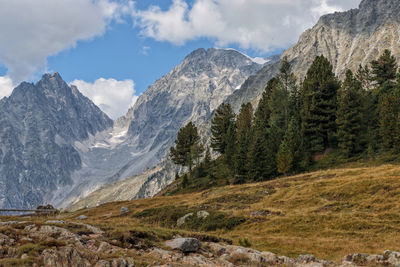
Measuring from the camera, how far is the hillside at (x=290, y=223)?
61.3 ft

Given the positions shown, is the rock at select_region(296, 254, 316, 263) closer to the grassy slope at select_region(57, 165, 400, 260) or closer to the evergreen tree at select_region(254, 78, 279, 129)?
the grassy slope at select_region(57, 165, 400, 260)

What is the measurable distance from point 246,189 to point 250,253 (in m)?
30.7

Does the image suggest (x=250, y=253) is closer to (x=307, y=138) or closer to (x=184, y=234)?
(x=184, y=234)

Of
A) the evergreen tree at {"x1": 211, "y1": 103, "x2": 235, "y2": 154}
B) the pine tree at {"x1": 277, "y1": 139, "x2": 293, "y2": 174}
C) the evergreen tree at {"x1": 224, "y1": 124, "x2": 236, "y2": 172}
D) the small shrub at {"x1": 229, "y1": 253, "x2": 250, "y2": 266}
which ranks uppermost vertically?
the evergreen tree at {"x1": 211, "y1": 103, "x2": 235, "y2": 154}

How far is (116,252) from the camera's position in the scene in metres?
15.0

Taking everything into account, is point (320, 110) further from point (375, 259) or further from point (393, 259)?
point (393, 259)

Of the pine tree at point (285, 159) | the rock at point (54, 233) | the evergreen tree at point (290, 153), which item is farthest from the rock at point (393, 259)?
the evergreen tree at point (290, 153)

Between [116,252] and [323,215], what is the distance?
20218 mm

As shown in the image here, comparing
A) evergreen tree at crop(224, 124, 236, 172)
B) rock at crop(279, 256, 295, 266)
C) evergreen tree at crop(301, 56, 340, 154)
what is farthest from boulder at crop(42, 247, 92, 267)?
evergreen tree at crop(301, 56, 340, 154)

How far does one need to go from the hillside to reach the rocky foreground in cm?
11

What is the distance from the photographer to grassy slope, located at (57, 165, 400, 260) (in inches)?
853

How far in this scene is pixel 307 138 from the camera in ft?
218

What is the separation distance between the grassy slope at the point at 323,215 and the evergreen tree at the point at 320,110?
22467 mm

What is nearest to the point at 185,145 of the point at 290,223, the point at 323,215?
the point at 290,223
